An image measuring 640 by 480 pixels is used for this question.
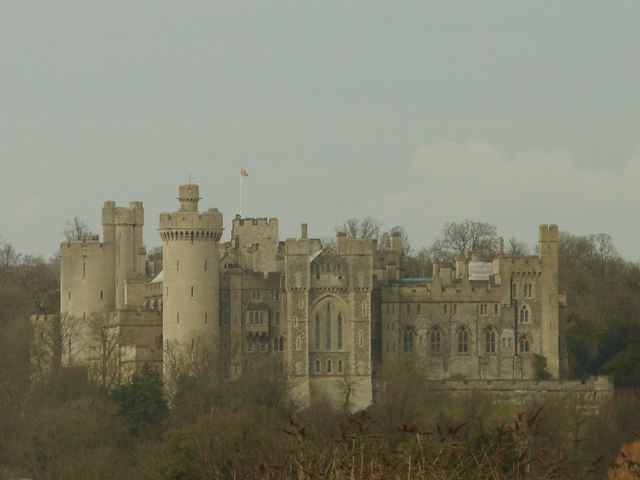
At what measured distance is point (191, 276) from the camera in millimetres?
73375

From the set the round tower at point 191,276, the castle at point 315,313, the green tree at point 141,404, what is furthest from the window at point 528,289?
the green tree at point 141,404

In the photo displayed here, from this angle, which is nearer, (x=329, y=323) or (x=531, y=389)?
(x=531, y=389)

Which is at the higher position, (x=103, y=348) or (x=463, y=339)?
(x=463, y=339)

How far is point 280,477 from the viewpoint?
→ 29359 millimetres

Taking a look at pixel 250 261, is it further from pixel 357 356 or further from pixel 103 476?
pixel 103 476

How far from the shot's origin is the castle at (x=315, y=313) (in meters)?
73.8

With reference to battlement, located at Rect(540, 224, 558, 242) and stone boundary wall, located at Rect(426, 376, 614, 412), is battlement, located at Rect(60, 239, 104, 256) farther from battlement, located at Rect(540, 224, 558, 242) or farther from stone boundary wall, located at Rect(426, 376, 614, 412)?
battlement, located at Rect(540, 224, 558, 242)

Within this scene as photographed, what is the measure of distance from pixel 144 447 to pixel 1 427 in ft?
20.3

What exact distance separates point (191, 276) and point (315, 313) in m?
4.18

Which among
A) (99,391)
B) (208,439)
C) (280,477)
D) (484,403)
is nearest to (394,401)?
(484,403)

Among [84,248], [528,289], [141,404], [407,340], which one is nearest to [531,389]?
[528,289]

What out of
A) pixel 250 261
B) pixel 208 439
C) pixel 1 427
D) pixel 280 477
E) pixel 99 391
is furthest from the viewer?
pixel 250 261

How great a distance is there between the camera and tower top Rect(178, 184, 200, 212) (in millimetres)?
74625

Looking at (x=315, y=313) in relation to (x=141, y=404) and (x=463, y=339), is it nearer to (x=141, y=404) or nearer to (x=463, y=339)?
(x=463, y=339)
